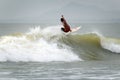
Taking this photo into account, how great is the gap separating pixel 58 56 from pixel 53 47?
153 cm

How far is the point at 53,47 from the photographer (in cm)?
3281

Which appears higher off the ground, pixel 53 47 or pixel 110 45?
pixel 110 45

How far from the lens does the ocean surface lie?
79.6 ft

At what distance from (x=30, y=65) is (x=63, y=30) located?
303 inches

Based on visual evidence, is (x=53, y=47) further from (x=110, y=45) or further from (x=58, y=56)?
(x=110, y=45)

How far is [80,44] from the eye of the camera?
3603 cm

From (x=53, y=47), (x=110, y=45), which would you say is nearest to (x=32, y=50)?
(x=53, y=47)

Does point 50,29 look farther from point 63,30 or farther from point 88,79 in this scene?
point 88,79

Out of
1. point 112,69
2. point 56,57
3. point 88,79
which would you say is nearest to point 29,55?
A: point 56,57

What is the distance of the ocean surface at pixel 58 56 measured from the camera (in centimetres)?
2425

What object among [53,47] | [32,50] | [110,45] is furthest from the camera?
[110,45]

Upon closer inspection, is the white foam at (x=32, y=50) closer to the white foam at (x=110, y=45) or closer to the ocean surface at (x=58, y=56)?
the ocean surface at (x=58, y=56)

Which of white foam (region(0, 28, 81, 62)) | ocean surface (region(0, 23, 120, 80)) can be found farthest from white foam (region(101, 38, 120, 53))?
white foam (region(0, 28, 81, 62))

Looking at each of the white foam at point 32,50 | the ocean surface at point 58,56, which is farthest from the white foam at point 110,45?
the white foam at point 32,50
